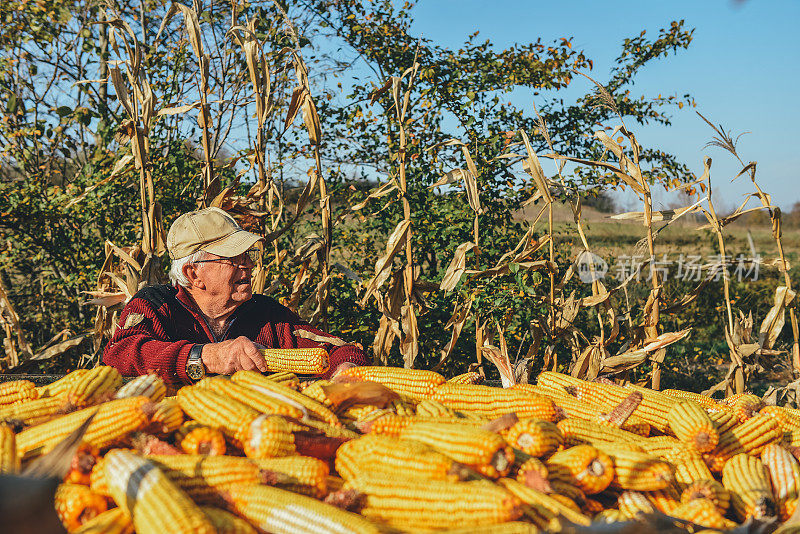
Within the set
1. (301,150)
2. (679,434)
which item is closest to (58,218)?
(301,150)

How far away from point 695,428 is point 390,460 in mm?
1127

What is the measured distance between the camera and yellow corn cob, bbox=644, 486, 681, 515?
1.84 m

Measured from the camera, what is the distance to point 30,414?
6.70 ft

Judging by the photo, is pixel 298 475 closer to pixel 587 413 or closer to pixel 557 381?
pixel 587 413

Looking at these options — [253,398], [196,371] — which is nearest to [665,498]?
[253,398]

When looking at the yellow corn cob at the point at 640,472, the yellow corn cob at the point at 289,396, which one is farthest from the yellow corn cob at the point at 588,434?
the yellow corn cob at the point at 289,396

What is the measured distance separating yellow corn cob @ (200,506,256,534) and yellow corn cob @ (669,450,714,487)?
55.7 inches

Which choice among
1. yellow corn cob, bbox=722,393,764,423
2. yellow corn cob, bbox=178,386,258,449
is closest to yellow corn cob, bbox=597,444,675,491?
yellow corn cob, bbox=722,393,764,423

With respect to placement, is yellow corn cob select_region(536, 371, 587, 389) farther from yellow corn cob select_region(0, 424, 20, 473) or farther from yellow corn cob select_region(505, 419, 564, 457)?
yellow corn cob select_region(0, 424, 20, 473)

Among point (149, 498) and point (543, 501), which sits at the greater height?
point (149, 498)

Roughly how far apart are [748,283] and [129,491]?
12695mm

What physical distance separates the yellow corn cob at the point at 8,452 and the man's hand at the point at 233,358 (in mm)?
1180

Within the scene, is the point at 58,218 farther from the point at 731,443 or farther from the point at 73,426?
the point at 731,443

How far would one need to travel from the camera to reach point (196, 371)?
116 inches
